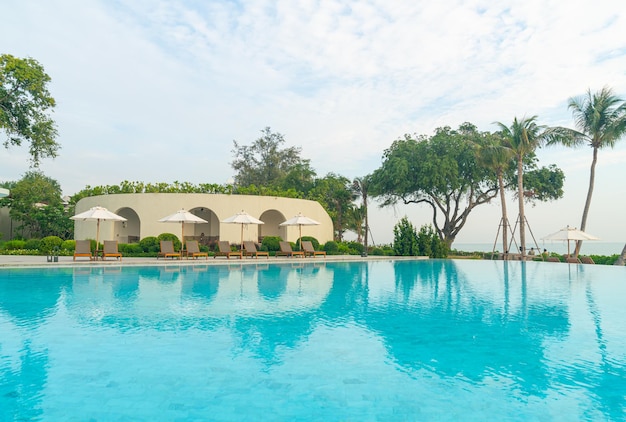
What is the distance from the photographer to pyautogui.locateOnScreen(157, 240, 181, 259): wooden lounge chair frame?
733 inches

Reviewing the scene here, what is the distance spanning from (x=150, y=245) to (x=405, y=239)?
13710 mm

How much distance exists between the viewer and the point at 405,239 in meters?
24.2

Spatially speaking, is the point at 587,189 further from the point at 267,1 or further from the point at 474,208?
the point at 267,1

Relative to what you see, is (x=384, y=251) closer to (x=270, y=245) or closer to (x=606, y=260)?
(x=270, y=245)

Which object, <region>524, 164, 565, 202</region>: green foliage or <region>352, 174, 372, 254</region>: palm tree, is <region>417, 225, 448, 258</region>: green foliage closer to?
<region>352, 174, 372, 254</region>: palm tree

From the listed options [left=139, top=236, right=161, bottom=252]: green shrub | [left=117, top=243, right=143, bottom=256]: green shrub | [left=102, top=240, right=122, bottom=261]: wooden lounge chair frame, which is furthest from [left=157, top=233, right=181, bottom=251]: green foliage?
[left=102, top=240, right=122, bottom=261]: wooden lounge chair frame

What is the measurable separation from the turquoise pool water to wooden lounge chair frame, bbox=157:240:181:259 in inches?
332

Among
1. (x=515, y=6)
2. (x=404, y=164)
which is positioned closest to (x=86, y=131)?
(x=404, y=164)

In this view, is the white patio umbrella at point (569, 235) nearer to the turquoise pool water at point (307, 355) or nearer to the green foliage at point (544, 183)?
the green foliage at point (544, 183)

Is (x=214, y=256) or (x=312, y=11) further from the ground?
(x=312, y=11)

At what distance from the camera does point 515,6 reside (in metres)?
13.8

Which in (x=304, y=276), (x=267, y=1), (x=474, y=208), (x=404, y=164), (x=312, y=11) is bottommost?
(x=304, y=276)

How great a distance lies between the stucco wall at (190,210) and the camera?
2194cm

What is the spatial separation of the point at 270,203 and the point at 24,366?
20.0m
